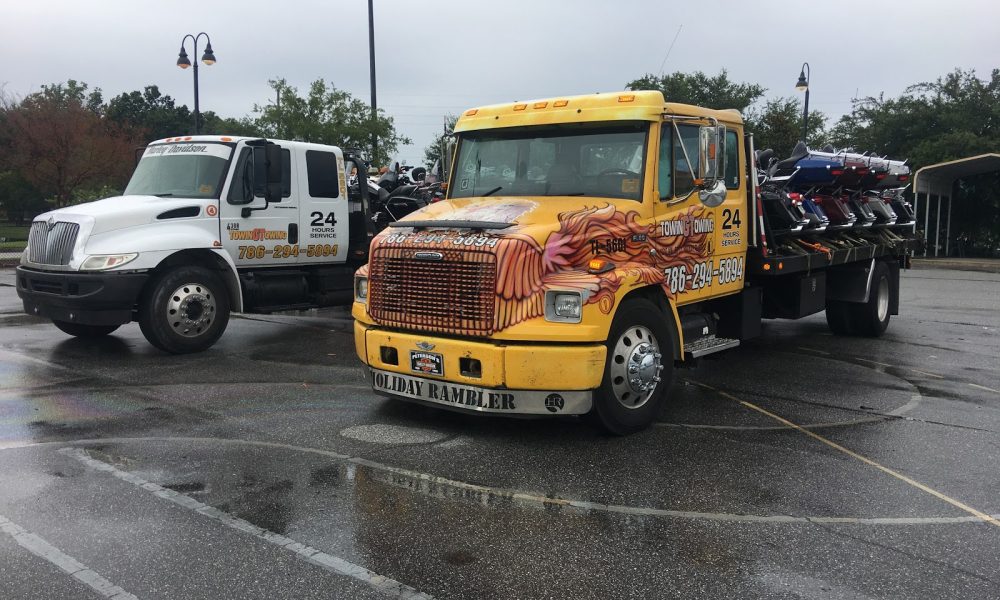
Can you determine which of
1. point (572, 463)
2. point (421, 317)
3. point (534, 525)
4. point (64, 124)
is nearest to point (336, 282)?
point (421, 317)

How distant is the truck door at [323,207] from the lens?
11.1 metres

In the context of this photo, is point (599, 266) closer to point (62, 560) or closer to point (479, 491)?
point (479, 491)

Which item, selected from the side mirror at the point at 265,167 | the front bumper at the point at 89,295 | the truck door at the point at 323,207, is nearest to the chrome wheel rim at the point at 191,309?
the front bumper at the point at 89,295

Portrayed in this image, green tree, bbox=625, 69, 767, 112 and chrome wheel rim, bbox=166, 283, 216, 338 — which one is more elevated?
green tree, bbox=625, 69, 767, 112

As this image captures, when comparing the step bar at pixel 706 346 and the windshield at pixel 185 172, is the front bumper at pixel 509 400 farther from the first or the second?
the windshield at pixel 185 172

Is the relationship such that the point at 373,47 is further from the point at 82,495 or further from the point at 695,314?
the point at 82,495

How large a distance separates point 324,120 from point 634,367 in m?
19.4

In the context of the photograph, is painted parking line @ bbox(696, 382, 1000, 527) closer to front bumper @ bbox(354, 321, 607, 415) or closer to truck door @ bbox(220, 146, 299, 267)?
front bumper @ bbox(354, 321, 607, 415)

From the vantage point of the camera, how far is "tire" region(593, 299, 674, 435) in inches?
238

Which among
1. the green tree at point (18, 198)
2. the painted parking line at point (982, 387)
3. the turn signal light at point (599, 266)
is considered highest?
the green tree at point (18, 198)

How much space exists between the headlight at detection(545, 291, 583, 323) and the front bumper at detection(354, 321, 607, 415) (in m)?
0.19

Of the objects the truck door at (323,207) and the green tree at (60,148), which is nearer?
the truck door at (323,207)

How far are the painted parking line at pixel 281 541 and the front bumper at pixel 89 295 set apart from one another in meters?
3.77

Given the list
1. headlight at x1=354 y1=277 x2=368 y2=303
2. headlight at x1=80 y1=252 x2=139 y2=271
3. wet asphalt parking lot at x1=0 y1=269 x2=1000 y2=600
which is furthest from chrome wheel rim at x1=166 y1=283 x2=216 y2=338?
headlight at x1=354 y1=277 x2=368 y2=303
